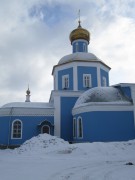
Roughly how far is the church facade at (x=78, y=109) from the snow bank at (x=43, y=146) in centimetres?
294

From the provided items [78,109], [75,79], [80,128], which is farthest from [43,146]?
[75,79]

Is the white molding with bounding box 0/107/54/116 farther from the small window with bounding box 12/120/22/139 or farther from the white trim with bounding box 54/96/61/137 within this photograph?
the small window with bounding box 12/120/22/139

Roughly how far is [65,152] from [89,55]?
39.9ft

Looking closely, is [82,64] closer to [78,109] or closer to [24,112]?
[78,109]

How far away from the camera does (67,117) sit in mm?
18297

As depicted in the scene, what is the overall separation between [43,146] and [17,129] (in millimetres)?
5788

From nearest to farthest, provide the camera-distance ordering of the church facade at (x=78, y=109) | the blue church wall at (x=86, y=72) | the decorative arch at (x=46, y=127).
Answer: the church facade at (x=78, y=109) → the decorative arch at (x=46, y=127) → the blue church wall at (x=86, y=72)

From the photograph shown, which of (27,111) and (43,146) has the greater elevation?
(27,111)

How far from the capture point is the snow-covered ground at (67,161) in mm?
5891

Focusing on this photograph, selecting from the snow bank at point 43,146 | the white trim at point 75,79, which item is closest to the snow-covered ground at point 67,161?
the snow bank at point 43,146

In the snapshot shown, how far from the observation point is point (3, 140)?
57.4 ft

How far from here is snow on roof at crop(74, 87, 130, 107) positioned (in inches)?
629

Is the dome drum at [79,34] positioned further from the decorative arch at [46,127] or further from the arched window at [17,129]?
the arched window at [17,129]

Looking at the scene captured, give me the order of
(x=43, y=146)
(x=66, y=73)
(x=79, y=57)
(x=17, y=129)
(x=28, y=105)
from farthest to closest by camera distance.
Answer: (x=79, y=57) → (x=66, y=73) → (x=28, y=105) → (x=17, y=129) → (x=43, y=146)
